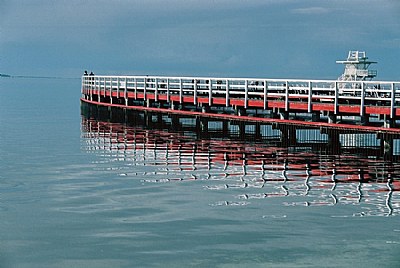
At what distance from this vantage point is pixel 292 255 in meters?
12.8

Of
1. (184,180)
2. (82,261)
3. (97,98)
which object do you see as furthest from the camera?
(97,98)

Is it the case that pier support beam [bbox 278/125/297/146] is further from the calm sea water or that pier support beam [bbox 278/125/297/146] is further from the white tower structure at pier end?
the white tower structure at pier end

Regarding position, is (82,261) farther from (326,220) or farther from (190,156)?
(190,156)

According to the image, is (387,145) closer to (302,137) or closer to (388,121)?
(388,121)

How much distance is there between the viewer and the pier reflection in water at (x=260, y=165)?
18312 mm

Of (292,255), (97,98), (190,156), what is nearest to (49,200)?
(292,255)

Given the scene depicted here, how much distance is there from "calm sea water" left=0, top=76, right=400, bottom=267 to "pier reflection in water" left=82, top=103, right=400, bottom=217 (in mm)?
52

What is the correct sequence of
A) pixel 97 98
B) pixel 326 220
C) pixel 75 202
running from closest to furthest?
pixel 326 220 → pixel 75 202 → pixel 97 98

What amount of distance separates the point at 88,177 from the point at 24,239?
8.07 meters

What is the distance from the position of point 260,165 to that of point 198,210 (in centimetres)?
814

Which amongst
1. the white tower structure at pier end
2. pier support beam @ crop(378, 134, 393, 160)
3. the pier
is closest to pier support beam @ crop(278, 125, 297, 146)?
the pier

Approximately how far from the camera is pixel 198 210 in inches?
654

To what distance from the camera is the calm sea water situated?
12.9 meters

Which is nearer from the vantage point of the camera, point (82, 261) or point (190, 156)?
point (82, 261)
